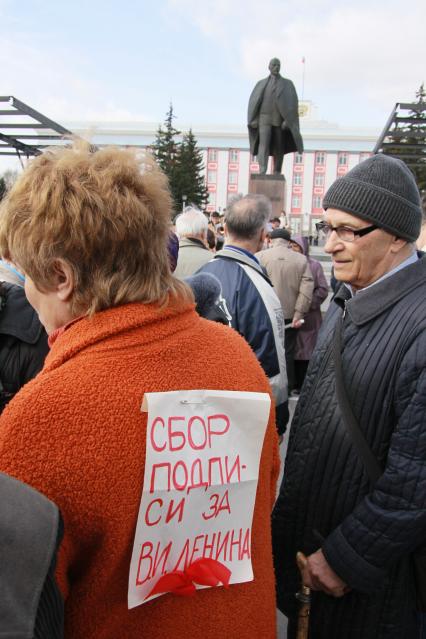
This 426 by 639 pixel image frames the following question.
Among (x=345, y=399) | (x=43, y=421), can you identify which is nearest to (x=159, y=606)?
(x=43, y=421)

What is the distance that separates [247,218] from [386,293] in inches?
64.1

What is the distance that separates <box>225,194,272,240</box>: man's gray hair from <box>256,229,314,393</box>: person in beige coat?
249 cm

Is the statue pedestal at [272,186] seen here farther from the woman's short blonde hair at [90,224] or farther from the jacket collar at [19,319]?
the woman's short blonde hair at [90,224]

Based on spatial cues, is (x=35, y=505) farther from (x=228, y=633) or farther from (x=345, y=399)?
(x=345, y=399)

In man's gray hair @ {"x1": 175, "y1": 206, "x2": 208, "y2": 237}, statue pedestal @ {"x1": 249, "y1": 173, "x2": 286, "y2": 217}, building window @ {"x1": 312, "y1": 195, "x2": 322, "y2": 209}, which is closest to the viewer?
man's gray hair @ {"x1": 175, "y1": 206, "x2": 208, "y2": 237}

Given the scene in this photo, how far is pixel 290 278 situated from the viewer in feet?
18.4

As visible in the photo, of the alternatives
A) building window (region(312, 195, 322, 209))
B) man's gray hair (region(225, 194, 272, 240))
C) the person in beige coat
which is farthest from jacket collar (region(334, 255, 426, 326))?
building window (region(312, 195, 322, 209))

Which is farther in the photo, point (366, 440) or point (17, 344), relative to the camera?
point (17, 344)

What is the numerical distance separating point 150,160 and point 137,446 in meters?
0.55

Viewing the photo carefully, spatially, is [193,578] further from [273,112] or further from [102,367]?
[273,112]

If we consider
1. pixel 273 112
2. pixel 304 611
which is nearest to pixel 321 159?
pixel 273 112

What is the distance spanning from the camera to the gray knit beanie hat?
63.2 inches

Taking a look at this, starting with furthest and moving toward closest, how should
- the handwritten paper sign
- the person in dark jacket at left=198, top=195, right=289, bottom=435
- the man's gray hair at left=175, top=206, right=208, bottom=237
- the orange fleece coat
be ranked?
1. the man's gray hair at left=175, top=206, right=208, bottom=237
2. the person in dark jacket at left=198, top=195, right=289, bottom=435
3. the handwritten paper sign
4. the orange fleece coat

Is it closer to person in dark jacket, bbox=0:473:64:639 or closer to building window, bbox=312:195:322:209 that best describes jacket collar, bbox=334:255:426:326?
person in dark jacket, bbox=0:473:64:639
